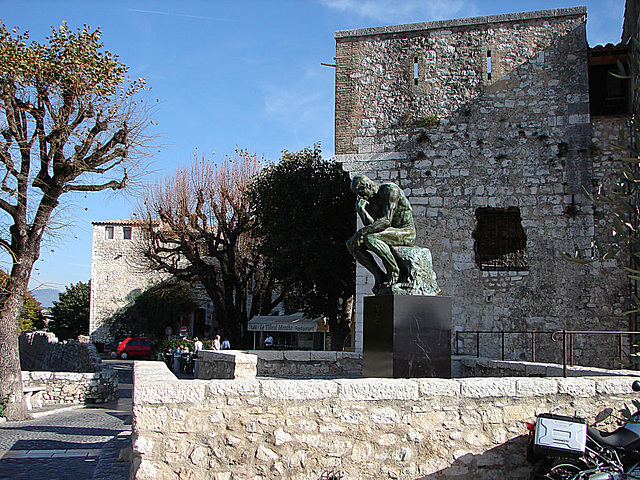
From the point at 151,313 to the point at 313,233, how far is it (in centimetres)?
2046

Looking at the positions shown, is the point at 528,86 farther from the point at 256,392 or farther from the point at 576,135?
the point at 256,392

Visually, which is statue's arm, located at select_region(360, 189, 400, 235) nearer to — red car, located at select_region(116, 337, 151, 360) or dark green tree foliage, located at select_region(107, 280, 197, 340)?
red car, located at select_region(116, 337, 151, 360)

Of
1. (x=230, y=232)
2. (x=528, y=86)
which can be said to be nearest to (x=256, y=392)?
(x=528, y=86)

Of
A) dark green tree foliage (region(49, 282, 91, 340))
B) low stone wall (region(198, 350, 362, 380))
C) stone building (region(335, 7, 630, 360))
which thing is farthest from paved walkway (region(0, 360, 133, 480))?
dark green tree foliage (region(49, 282, 91, 340))

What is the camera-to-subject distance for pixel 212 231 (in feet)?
77.3

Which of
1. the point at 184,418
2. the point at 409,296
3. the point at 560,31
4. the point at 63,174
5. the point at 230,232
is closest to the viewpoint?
the point at 184,418

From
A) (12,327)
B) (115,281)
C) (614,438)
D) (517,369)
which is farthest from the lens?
(115,281)

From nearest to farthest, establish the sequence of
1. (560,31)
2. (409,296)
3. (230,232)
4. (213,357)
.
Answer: (409,296), (213,357), (560,31), (230,232)

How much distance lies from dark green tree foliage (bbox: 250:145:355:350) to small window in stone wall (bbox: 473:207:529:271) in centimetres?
490

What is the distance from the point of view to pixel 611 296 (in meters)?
12.0

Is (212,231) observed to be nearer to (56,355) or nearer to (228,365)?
(56,355)

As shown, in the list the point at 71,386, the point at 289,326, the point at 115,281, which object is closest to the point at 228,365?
the point at 71,386

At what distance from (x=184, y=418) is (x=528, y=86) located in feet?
36.9

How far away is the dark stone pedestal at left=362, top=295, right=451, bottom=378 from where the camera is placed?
597 centimetres
